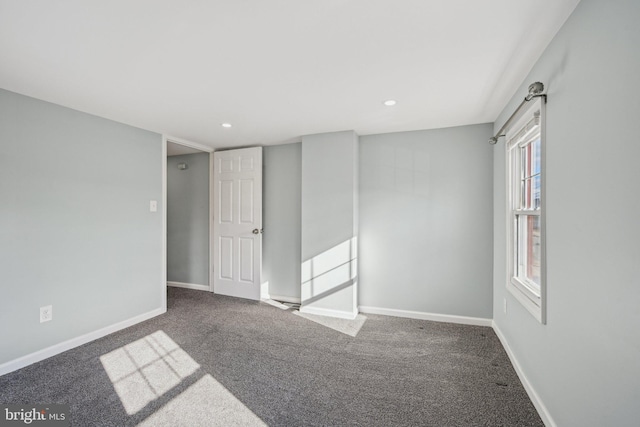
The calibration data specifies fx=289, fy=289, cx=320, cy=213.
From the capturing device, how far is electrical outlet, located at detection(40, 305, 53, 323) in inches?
96.0

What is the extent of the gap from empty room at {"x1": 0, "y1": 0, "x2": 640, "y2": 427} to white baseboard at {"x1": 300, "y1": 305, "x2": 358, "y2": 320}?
0.03 meters

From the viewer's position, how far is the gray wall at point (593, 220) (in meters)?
1.03

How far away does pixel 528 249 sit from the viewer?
7.74 feet

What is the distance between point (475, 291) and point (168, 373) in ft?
10.0

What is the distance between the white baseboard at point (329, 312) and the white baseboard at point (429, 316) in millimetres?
243

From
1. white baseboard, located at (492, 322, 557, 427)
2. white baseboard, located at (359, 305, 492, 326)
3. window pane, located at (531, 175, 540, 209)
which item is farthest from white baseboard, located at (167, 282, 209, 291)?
window pane, located at (531, 175, 540, 209)

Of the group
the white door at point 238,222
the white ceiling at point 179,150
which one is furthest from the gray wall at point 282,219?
the white ceiling at point 179,150

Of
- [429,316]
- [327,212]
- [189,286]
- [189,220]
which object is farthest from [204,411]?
[189,220]

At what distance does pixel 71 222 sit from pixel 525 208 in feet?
12.9

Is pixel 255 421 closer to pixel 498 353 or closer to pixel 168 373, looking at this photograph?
pixel 168 373

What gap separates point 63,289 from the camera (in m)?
2.58

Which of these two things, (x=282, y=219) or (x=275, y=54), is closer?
(x=275, y=54)

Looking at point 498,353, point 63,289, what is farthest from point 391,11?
point 63,289

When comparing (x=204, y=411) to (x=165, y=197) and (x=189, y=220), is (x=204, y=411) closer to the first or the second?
(x=165, y=197)
